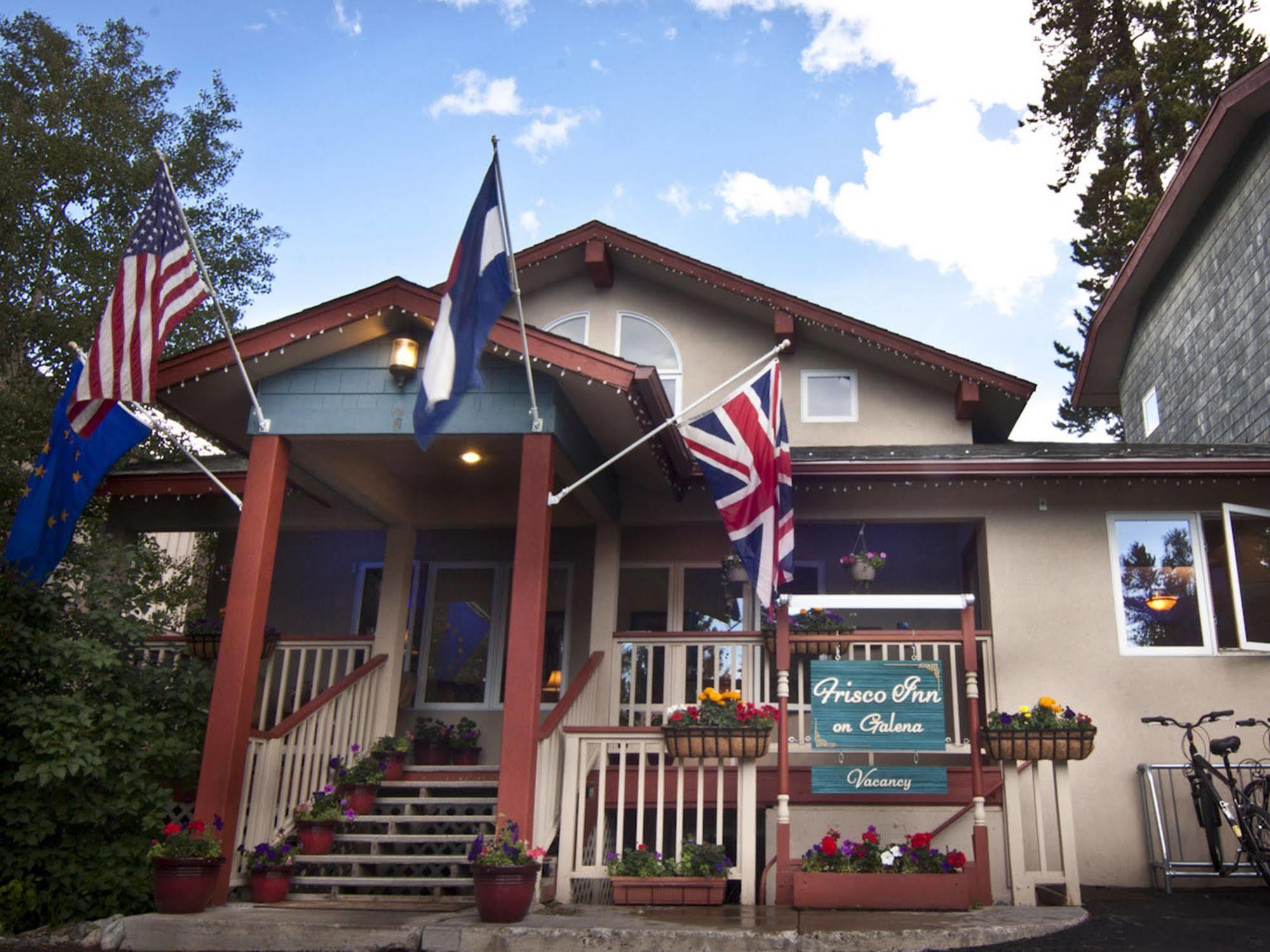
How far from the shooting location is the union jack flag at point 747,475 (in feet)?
24.3

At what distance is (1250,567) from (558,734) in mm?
6055

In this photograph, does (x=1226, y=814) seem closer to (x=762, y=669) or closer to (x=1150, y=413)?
(x=762, y=669)

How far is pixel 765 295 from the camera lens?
11633 mm

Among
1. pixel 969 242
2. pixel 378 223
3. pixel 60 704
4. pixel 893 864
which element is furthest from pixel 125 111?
pixel 969 242

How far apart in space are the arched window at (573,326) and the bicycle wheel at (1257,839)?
308 inches

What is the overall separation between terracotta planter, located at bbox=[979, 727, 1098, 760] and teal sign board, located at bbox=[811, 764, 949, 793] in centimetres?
40

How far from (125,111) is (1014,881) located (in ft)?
61.0

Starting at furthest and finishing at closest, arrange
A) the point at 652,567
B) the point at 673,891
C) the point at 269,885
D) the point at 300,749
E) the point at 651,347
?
the point at 651,347 → the point at 652,567 → the point at 300,749 → the point at 269,885 → the point at 673,891

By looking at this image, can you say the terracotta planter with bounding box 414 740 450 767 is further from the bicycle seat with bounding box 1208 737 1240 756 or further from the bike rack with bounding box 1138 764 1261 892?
the bicycle seat with bounding box 1208 737 1240 756

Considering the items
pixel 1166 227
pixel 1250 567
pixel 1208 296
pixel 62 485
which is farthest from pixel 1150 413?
pixel 62 485

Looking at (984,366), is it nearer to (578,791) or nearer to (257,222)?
(578,791)

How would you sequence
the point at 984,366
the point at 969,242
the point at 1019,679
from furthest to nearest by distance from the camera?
the point at 969,242
the point at 984,366
the point at 1019,679

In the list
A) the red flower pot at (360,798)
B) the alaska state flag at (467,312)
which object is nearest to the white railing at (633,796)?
the red flower pot at (360,798)

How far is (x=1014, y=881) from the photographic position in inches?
274
